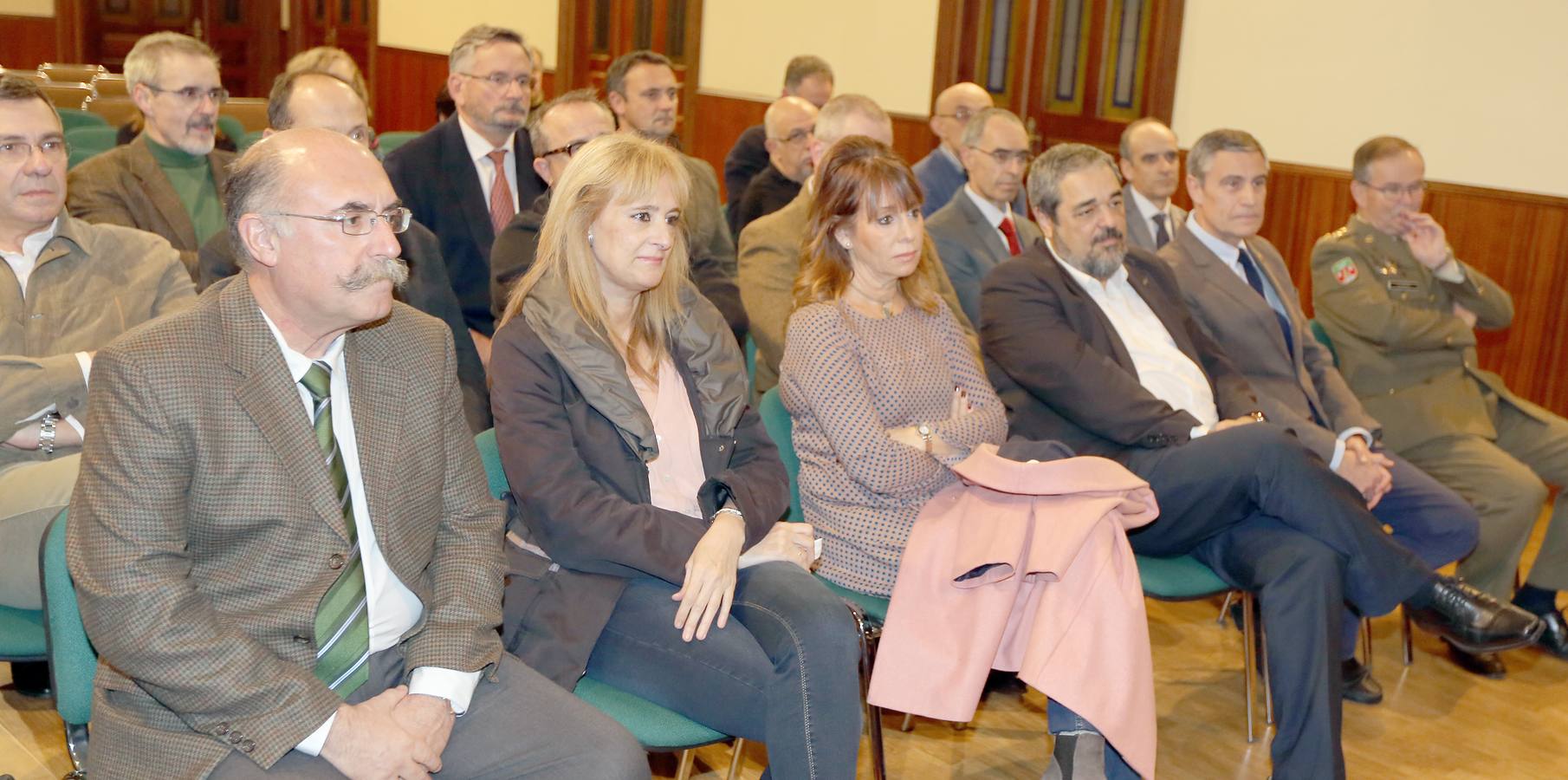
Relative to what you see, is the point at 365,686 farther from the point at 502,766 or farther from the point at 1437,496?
the point at 1437,496

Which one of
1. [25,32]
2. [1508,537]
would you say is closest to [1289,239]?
[1508,537]

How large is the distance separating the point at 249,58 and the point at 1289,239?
9.54m

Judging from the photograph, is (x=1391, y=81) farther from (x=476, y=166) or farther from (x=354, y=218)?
(x=354, y=218)

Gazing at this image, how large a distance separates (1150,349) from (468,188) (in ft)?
6.57

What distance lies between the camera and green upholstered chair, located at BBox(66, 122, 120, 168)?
477cm

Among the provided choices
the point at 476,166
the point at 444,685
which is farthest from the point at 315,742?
the point at 476,166

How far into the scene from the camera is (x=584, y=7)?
9.47m

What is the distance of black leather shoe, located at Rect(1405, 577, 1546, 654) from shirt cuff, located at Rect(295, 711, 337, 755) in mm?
2550

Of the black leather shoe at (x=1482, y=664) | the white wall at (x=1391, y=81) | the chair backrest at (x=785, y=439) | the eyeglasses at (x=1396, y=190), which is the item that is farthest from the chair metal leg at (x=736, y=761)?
the white wall at (x=1391, y=81)

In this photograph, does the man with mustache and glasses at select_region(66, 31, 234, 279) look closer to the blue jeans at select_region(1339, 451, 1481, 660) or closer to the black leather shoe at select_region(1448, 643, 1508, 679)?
the blue jeans at select_region(1339, 451, 1481, 660)

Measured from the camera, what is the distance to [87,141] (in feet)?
16.0

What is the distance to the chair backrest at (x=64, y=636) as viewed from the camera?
1899 millimetres

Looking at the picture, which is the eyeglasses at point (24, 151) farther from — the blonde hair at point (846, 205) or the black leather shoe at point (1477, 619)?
the black leather shoe at point (1477, 619)

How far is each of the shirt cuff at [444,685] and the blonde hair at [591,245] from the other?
718mm
